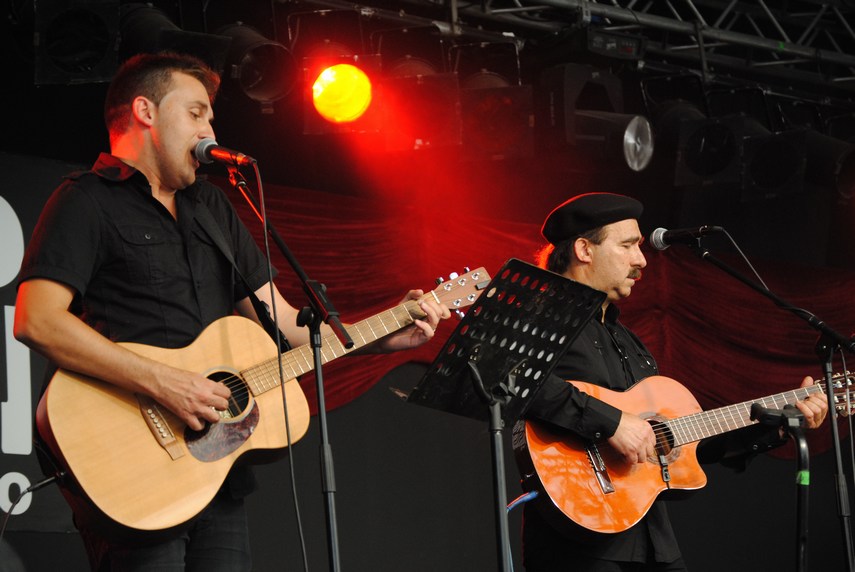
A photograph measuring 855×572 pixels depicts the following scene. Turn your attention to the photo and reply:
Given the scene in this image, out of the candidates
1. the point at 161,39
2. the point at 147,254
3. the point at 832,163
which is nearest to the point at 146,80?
the point at 147,254

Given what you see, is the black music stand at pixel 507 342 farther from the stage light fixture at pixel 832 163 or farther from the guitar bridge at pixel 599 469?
the stage light fixture at pixel 832 163

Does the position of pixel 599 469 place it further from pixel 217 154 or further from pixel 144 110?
pixel 144 110

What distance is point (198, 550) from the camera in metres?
3.18

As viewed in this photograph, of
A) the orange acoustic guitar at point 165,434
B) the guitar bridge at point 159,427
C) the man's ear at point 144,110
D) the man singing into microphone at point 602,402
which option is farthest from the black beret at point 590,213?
the guitar bridge at point 159,427

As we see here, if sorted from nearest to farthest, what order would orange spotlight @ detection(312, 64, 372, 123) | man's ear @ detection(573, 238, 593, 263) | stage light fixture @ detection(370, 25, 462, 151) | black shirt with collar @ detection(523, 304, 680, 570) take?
black shirt with collar @ detection(523, 304, 680, 570), man's ear @ detection(573, 238, 593, 263), orange spotlight @ detection(312, 64, 372, 123), stage light fixture @ detection(370, 25, 462, 151)

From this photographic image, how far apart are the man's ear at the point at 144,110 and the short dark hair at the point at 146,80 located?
0.02 m

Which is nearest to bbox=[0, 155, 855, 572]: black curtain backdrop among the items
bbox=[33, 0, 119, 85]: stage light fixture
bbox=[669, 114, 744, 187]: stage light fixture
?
bbox=[33, 0, 119, 85]: stage light fixture

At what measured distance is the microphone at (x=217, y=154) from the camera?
3.17 meters

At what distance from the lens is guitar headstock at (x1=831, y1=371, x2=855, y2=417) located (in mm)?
4391

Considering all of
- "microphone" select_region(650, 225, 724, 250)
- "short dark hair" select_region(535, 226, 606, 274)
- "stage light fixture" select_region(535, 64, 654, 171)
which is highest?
"stage light fixture" select_region(535, 64, 654, 171)

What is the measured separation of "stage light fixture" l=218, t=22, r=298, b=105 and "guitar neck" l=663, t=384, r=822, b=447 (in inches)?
116

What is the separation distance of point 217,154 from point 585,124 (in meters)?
4.15

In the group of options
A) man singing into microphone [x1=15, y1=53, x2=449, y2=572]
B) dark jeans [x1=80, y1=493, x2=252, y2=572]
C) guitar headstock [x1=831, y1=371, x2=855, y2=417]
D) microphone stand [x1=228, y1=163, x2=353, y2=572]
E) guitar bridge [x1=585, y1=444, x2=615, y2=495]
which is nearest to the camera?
microphone stand [x1=228, y1=163, x2=353, y2=572]

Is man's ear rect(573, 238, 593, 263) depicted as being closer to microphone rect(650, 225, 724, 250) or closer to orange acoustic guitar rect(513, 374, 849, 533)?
microphone rect(650, 225, 724, 250)
